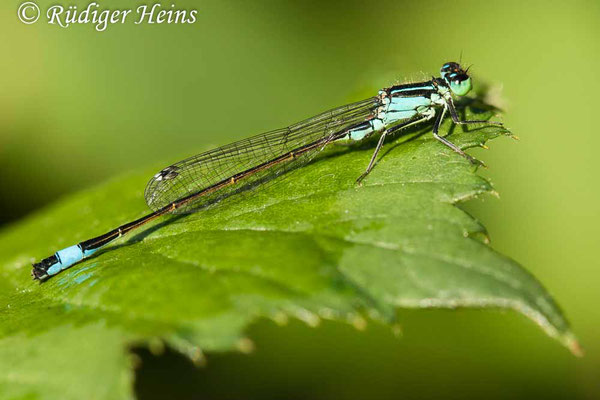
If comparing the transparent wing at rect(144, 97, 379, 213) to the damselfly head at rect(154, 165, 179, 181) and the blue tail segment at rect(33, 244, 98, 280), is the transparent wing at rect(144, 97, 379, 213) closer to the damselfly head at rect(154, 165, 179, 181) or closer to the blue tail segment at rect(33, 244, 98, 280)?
the damselfly head at rect(154, 165, 179, 181)

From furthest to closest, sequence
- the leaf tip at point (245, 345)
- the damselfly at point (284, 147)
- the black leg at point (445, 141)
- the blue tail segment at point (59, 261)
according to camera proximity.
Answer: the damselfly at point (284, 147) → the blue tail segment at point (59, 261) → the black leg at point (445, 141) → the leaf tip at point (245, 345)

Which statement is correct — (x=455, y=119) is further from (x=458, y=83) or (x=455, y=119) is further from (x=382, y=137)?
(x=382, y=137)

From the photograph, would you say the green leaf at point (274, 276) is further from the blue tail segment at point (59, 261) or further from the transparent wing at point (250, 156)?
the transparent wing at point (250, 156)

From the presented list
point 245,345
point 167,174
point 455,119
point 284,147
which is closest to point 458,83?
point 455,119

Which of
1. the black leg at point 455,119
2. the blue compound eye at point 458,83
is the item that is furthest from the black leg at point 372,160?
the blue compound eye at point 458,83

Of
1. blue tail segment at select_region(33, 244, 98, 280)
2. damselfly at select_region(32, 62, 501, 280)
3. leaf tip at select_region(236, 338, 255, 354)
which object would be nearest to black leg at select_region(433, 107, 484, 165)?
damselfly at select_region(32, 62, 501, 280)

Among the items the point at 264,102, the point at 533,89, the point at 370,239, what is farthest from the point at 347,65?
the point at 370,239

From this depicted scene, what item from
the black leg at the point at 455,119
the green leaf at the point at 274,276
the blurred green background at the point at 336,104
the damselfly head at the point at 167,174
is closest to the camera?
the green leaf at the point at 274,276
